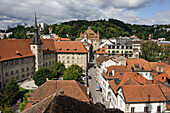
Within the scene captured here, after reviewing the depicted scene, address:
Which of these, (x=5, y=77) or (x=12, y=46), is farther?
(x=12, y=46)

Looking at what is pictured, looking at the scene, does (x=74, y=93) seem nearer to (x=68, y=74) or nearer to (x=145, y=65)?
(x=68, y=74)

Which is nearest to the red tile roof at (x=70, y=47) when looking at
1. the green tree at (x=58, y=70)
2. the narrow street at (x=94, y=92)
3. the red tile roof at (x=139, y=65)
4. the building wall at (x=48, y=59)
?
the building wall at (x=48, y=59)

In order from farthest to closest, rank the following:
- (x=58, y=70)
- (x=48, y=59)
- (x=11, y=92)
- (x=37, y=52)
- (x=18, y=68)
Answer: (x=48, y=59) < (x=37, y=52) < (x=58, y=70) < (x=18, y=68) < (x=11, y=92)

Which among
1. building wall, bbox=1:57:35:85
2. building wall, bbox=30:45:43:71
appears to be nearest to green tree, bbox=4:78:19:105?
building wall, bbox=1:57:35:85

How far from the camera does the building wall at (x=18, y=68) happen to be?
1565 inches

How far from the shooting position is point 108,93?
31.6 m

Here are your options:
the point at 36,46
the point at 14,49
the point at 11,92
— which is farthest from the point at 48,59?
the point at 11,92

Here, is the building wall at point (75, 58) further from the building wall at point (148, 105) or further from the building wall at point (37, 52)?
the building wall at point (148, 105)

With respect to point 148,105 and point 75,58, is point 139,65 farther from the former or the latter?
point 75,58

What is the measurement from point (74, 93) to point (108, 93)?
12079 mm

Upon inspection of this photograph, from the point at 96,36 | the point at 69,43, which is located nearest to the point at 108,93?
the point at 69,43

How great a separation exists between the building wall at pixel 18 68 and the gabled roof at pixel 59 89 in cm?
2223

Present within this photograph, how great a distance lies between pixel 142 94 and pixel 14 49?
3918 centimetres

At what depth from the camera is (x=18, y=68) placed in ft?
144
